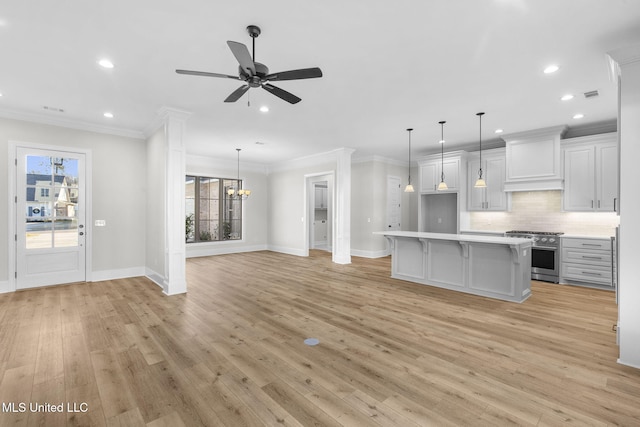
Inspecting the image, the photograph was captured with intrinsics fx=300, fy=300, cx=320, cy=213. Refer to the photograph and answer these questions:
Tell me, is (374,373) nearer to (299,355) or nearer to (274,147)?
(299,355)

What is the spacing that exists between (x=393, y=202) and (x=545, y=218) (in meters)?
3.66

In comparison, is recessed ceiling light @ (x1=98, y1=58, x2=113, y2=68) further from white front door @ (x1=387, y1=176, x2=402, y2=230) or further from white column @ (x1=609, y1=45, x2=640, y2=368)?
white front door @ (x1=387, y1=176, x2=402, y2=230)

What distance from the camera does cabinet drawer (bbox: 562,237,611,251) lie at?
4.98 m

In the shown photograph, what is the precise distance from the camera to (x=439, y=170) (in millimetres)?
7484

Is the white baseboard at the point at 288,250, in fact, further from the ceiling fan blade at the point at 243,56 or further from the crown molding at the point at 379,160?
the ceiling fan blade at the point at 243,56

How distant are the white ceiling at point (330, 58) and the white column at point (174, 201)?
0.92ft

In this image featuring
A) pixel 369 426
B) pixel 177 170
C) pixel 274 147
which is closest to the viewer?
pixel 369 426

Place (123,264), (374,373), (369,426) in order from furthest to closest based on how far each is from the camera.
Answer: (123,264)
(374,373)
(369,426)

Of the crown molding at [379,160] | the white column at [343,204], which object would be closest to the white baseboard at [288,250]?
the white column at [343,204]

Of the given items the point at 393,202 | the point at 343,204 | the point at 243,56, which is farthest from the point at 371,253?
the point at 243,56

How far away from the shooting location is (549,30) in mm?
2629

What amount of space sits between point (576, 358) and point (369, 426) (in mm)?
2174

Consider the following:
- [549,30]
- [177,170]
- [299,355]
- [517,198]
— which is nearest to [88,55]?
[177,170]

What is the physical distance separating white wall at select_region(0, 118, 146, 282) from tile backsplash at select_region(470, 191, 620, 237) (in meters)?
7.50
